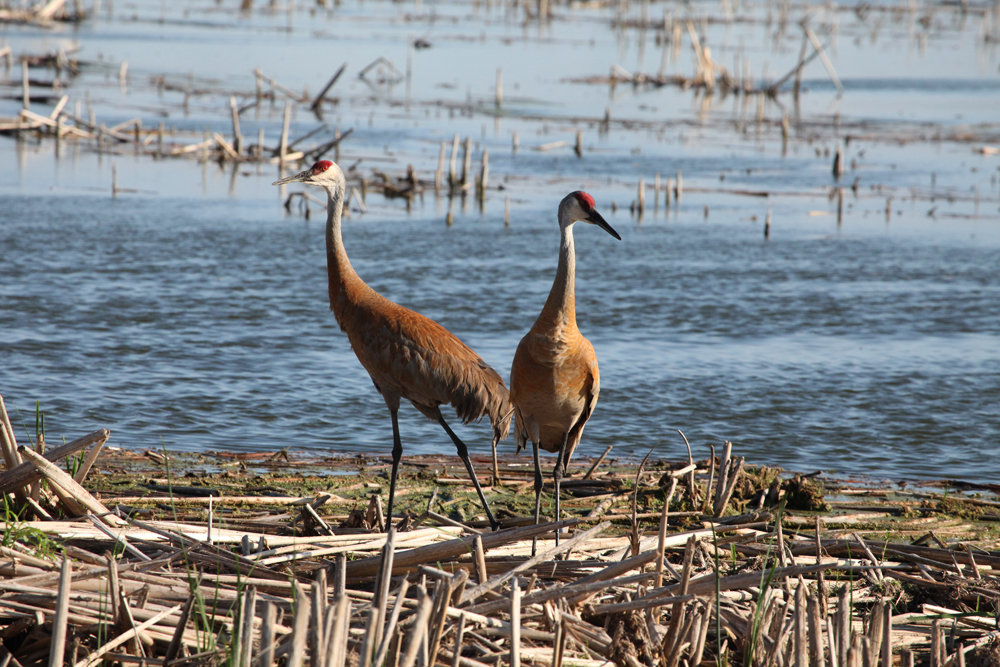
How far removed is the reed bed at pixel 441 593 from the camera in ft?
10.5

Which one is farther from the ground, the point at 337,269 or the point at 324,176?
the point at 324,176

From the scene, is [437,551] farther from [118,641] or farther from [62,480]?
[62,480]

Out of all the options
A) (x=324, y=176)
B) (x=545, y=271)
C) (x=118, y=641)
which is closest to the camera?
(x=118, y=641)

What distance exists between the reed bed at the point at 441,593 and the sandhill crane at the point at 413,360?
0.88 metres

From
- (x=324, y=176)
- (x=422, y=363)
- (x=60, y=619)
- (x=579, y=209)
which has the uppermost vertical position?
(x=324, y=176)

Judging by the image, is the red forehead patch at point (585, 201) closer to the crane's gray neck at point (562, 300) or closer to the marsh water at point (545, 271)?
the crane's gray neck at point (562, 300)

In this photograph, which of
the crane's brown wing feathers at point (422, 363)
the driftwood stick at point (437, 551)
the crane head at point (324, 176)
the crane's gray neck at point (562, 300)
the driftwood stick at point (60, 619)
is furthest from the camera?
the crane head at point (324, 176)

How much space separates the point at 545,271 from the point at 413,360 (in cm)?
705

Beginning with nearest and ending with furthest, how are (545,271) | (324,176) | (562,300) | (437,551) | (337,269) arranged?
(437,551) < (562,300) < (337,269) < (324,176) < (545,271)

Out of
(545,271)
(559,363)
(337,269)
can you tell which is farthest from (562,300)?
(545,271)

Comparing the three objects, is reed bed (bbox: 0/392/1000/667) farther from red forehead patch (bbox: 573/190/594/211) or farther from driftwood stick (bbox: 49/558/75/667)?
red forehead patch (bbox: 573/190/594/211)

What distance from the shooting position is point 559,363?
17.9 ft

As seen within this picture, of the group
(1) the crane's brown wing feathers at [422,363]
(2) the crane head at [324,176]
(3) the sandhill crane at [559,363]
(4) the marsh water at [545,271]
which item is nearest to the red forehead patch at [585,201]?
(3) the sandhill crane at [559,363]

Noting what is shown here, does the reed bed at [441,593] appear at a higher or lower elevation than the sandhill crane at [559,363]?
lower
